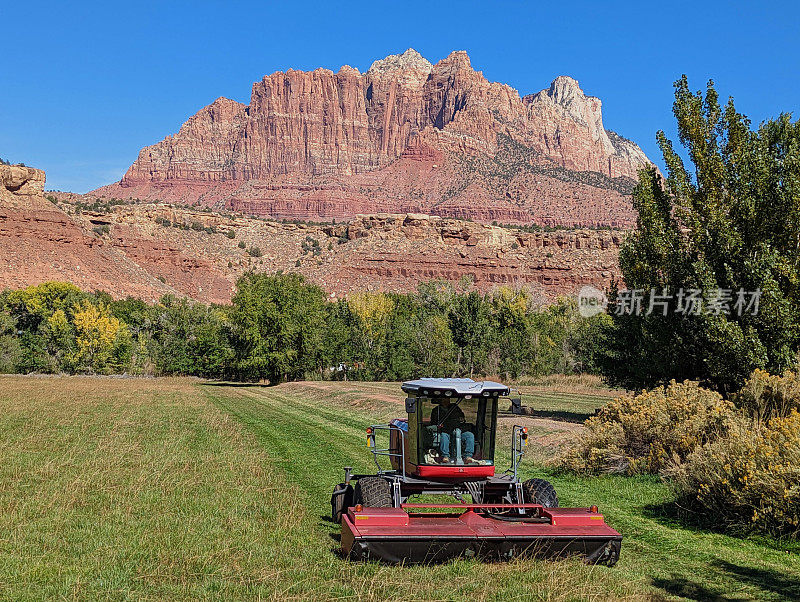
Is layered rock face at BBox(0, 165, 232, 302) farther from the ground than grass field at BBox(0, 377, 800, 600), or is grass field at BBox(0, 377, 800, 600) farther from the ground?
layered rock face at BBox(0, 165, 232, 302)

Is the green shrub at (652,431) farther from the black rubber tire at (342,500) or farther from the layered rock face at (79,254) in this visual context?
the layered rock face at (79,254)

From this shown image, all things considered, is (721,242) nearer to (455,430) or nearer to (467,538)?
(455,430)

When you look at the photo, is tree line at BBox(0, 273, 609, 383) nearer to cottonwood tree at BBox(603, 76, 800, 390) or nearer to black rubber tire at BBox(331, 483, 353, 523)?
cottonwood tree at BBox(603, 76, 800, 390)

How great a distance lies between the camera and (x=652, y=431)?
16.3 metres

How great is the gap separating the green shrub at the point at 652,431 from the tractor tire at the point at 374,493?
23.6 feet

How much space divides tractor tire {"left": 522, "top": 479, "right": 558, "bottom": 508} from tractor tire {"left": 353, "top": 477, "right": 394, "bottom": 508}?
2.08 meters

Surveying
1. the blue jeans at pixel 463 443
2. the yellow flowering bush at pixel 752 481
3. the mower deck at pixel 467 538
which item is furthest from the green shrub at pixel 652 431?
the mower deck at pixel 467 538

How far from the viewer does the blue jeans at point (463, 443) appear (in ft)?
36.1

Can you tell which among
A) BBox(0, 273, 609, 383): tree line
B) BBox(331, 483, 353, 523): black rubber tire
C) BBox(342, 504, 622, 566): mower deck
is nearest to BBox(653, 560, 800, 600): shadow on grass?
BBox(342, 504, 622, 566): mower deck

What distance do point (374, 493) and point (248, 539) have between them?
6.08 feet

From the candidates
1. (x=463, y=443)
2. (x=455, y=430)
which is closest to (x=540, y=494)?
(x=463, y=443)

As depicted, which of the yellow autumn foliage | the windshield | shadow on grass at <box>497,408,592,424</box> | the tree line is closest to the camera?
the windshield

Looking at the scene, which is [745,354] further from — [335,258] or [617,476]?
[335,258]

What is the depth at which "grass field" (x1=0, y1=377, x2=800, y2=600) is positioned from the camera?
316 inches
